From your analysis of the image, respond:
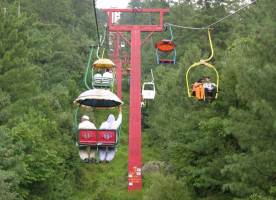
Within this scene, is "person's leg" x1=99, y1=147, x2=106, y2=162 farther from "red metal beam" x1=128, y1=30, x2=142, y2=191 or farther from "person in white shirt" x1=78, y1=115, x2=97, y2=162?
"red metal beam" x1=128, y1=30, x2=142, y2=191

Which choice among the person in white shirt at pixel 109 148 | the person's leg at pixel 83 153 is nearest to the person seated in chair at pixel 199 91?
the person in white shirt at pixel 109 148

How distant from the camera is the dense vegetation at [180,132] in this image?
43.4 ft

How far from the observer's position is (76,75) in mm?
43094

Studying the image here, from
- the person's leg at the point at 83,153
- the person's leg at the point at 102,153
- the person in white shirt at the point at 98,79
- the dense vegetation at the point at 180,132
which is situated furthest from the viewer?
the person in white shirt at the point at 98,79

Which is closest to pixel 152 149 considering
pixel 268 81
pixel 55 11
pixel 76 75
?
pixel 76 75

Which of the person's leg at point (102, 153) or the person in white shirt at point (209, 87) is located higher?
the person in white shirt at point (209, 87)

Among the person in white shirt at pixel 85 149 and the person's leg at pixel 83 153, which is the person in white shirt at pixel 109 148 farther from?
the person's leg at pixel 83 153

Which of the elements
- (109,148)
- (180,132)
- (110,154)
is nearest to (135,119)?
(180,132)

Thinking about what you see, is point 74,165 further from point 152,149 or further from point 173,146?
point 152,149

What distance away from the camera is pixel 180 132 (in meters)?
21.0

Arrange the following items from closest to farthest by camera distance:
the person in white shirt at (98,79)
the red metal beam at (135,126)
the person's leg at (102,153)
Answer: the person's leg at (102,153)
the person in white shirt at (98,79)
the red metal beam at (135,126)

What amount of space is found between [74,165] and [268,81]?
1611 centimetres

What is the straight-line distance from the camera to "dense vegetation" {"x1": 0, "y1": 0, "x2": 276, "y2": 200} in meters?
13.2

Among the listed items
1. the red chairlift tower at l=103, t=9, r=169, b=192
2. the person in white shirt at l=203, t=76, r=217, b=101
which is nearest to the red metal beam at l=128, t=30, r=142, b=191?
the red chairlift tower at l=103, t=9, r=169, b=192
